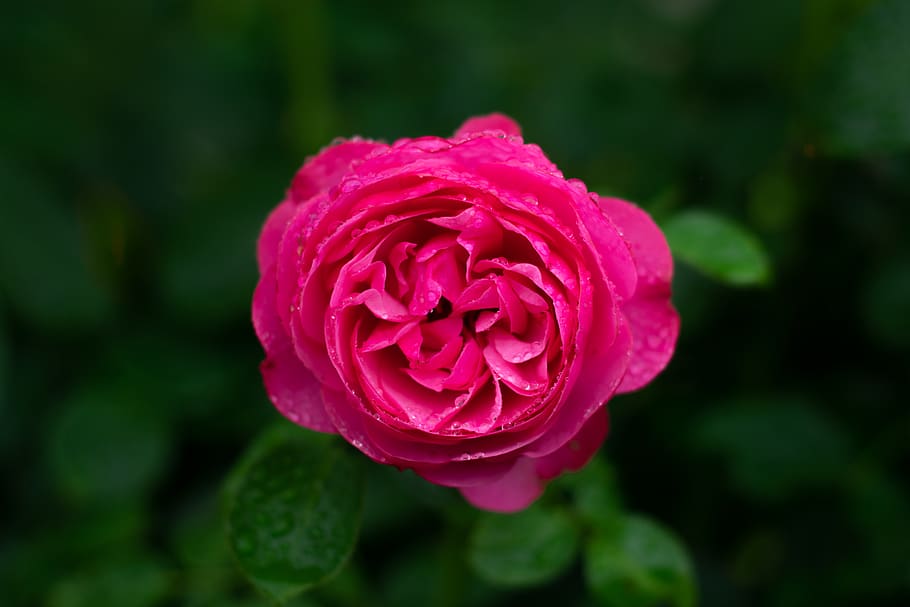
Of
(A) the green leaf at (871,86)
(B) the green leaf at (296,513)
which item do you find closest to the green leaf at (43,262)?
(B) the green leaf at (296,513)

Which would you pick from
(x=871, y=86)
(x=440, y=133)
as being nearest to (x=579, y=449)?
(x=871, y=86)

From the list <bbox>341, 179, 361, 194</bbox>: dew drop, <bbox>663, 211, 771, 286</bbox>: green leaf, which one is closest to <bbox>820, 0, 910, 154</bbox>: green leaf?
<bbox>663, 211, 771, 286</bbox>: green leaf

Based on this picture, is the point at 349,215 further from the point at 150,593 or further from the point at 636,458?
the point at 636,458

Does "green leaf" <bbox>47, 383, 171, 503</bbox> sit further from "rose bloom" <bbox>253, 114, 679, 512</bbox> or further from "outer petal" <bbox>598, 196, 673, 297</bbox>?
"outer petal" <bbox>598, 196, 673, 297</bbox>

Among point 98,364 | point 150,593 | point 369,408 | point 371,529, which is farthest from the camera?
point 98,364

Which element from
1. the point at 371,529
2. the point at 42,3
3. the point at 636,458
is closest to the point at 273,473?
the point at 371,529
